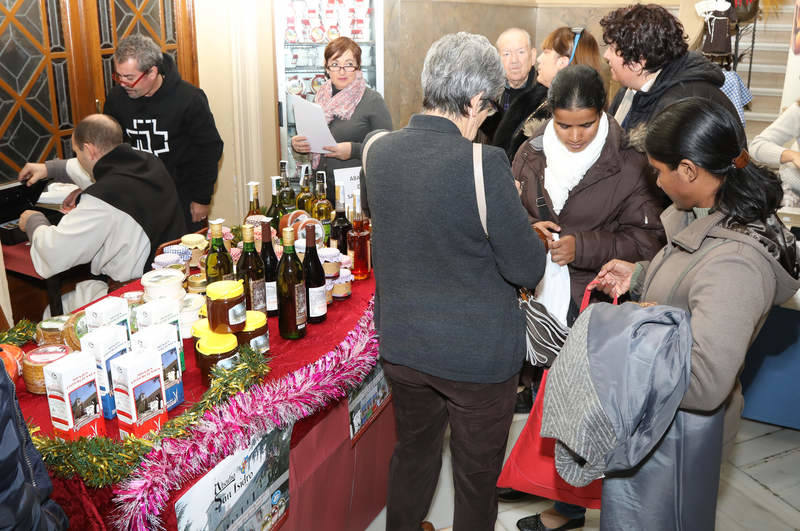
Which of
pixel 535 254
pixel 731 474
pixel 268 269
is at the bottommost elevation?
pixel 731 474

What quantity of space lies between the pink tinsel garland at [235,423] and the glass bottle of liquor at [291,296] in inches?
6.2

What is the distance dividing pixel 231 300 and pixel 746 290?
4.27ft

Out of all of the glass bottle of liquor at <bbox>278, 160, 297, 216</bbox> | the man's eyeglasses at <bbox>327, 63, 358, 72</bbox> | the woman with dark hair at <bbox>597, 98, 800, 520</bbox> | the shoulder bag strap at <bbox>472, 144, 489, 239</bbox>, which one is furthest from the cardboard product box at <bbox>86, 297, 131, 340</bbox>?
the man's eyeglasses at <bbox>327, 63, 358, 72</bbox>

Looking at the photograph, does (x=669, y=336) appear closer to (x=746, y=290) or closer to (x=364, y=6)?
(x=746, y=290)

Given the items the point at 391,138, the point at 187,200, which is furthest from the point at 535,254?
the point at 187,200

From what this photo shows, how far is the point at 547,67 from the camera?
3.86 metres

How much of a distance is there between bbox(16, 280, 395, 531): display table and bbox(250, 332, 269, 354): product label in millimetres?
50

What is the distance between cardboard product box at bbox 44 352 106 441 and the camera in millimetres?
1516

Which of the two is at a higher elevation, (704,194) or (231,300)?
(704,194)

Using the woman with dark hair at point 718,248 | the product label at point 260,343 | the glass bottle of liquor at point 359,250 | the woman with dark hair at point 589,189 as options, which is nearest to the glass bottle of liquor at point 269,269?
the product label at point 260,343

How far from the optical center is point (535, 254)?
1.76m

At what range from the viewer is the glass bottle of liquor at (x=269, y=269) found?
2.18 meters

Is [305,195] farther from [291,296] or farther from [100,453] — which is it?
[100,453]

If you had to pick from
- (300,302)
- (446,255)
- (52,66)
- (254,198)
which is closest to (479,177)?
(446,255)
